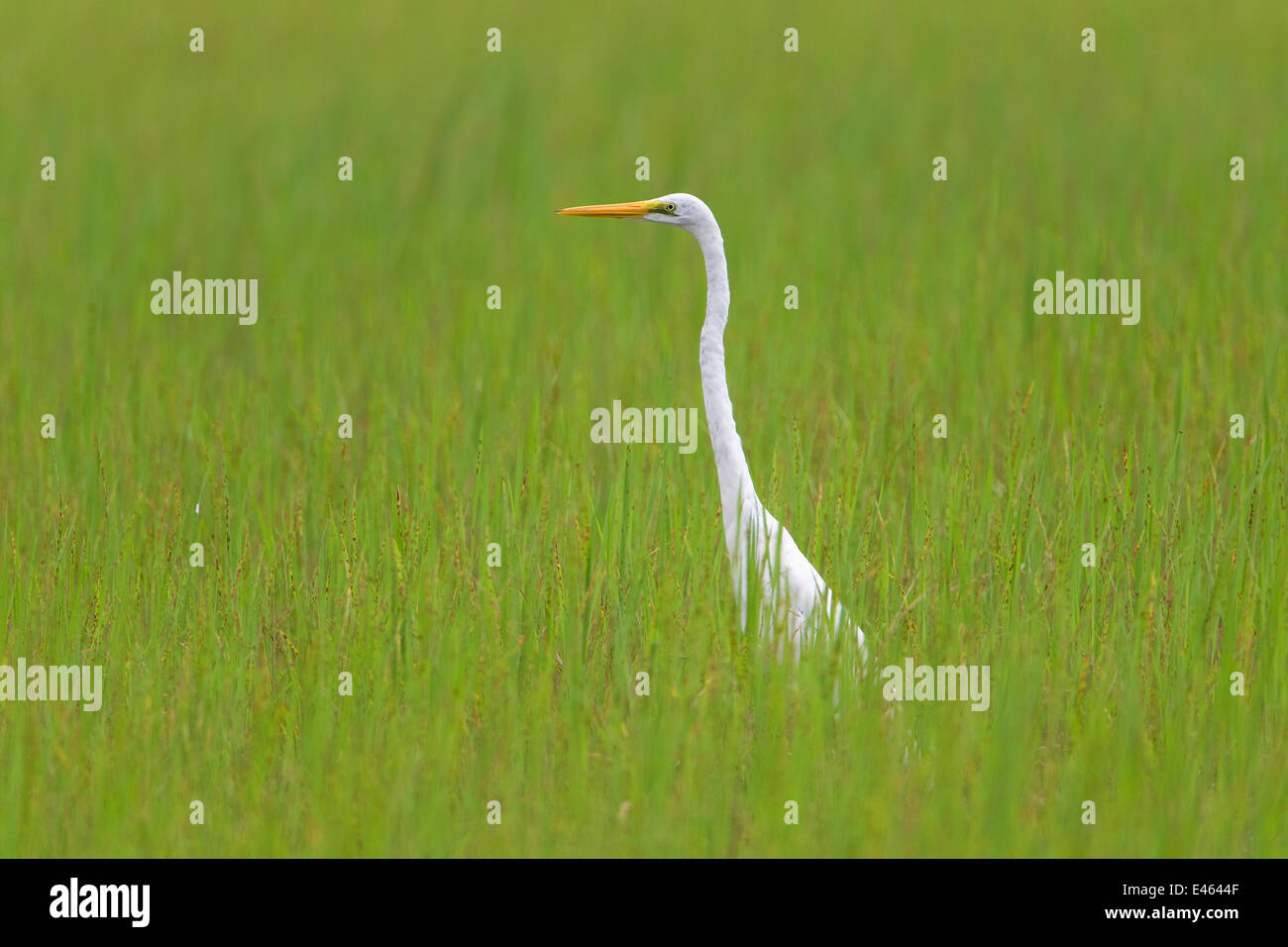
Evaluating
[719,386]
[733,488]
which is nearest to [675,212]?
[719,386]

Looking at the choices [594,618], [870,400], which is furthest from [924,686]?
[870,400]

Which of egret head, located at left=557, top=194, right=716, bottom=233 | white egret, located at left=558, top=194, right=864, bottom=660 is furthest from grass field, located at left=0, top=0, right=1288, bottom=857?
egret head, located at left=557, top=194, right=716, bottom=233

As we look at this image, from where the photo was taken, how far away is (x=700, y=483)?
546 cm

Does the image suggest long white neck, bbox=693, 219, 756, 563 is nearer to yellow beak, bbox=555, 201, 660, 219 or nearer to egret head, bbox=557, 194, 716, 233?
egret head, bbox=557, 194, 716, 233

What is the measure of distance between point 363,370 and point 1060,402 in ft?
11.0

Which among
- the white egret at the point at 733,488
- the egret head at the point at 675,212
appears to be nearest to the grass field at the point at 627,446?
the white egret at the point at 733,488

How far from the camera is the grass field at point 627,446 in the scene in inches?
159

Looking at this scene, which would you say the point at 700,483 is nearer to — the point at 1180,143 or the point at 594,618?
the point at 594,618

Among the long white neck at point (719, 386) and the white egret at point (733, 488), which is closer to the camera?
the white egret at point (733, 488)

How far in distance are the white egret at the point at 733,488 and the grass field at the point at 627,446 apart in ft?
0.56

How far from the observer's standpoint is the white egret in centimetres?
462

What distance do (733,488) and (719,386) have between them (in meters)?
0.35

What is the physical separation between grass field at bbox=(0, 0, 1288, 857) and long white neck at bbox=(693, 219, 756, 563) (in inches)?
7.4

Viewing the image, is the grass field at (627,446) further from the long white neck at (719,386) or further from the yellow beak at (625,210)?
the yellow beak at (625,210)
